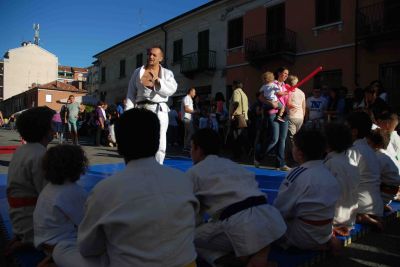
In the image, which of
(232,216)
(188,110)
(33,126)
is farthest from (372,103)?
(33,126)

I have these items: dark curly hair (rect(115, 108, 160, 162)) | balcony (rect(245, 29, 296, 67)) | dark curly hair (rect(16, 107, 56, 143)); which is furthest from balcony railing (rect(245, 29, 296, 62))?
dark curly hair (rect(115, 108, 160, 162))

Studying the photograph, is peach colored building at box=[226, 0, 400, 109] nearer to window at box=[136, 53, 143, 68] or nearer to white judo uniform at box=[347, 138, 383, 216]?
white judo uniform at box=[347, 138, 383, 216]

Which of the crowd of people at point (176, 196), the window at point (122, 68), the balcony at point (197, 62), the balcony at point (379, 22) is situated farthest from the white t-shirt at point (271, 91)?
A: the window at point (122, 68)

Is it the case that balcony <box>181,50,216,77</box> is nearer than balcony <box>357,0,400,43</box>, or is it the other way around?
balcony <box>357,0,400,43</box>

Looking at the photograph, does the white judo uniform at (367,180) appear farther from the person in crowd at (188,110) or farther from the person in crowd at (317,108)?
the person in crowd at (188,110)

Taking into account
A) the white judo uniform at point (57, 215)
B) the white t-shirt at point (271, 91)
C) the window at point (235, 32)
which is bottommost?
Answer: the white judo uniform at point (57, 215)

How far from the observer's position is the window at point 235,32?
2030 centimetres

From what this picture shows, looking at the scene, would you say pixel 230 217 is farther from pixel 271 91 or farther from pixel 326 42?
pixel 326 42

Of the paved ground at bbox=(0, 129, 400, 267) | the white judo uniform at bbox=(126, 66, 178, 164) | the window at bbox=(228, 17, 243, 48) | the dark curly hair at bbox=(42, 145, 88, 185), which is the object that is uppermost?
the window at bbox=(228, 17, 243, 48)

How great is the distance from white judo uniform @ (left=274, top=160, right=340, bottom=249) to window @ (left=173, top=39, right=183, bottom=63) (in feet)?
75.4

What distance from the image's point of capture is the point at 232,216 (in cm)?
237

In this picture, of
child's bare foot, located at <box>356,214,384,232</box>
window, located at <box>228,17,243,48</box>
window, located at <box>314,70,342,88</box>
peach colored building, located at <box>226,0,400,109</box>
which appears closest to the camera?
child's bare foot, located at <box>356,214,384,232</box>

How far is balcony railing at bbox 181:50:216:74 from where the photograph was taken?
72.0ft

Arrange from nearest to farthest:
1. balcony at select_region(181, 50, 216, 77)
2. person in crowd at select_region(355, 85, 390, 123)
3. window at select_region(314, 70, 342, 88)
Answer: person in crowd at select_region(355, 85, 390, 123) < window at select_region(314, 70, 342, 88) < balcony at select_region(181, 50, 216, 77)
